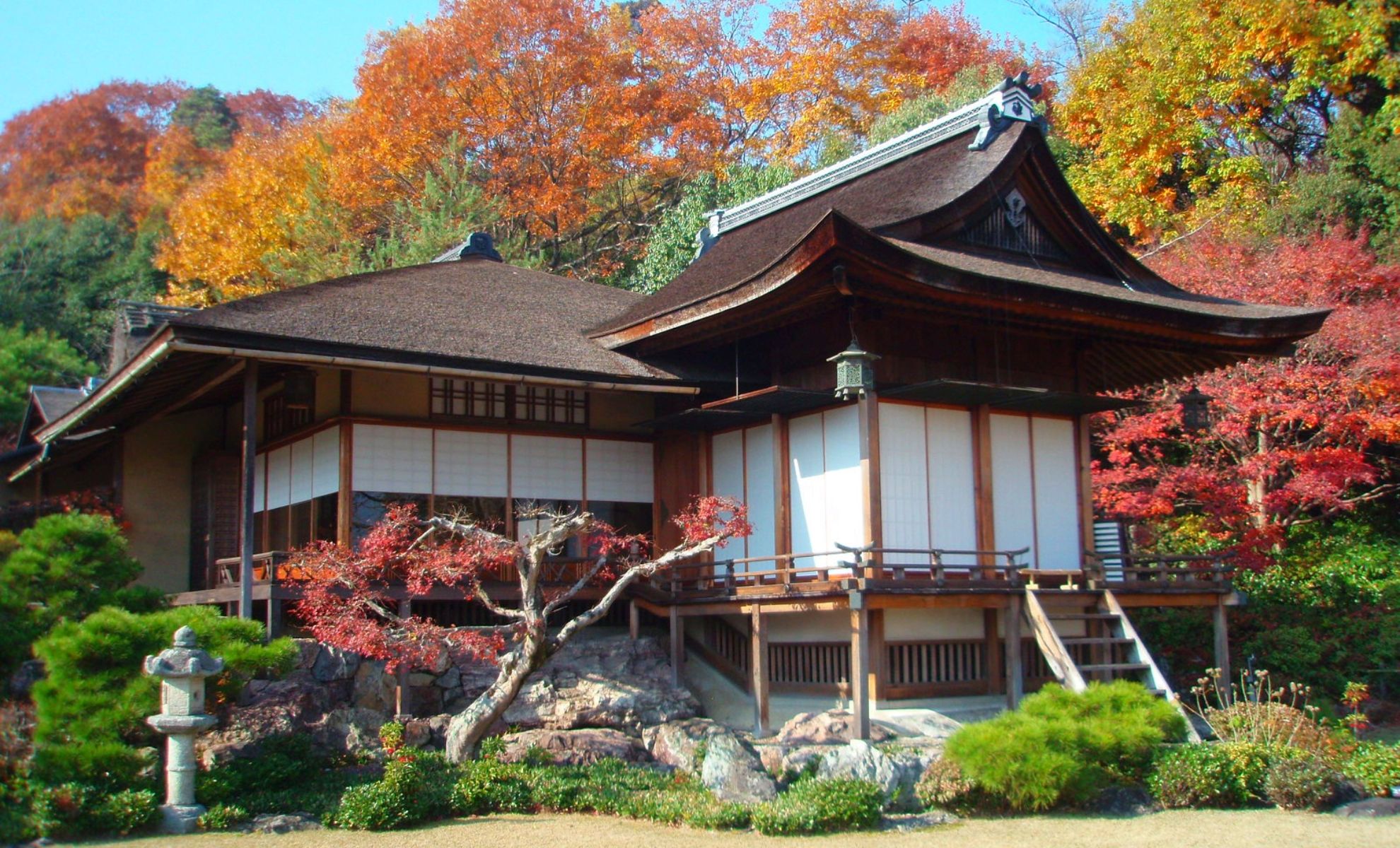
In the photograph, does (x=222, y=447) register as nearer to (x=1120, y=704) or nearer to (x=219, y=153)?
(x=1120, y=704)

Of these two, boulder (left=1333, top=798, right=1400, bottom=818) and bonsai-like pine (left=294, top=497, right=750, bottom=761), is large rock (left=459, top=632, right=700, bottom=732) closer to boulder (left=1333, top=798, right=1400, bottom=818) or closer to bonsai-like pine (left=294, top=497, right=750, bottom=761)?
bonsai-like pine (left=294, top=497, right=750, bottom=761)

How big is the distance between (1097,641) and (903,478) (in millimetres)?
2841

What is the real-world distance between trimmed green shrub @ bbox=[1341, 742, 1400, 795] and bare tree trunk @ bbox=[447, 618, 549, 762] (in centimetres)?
740

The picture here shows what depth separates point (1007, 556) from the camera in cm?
1462

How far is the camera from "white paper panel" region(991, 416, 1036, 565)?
1570 centimetres

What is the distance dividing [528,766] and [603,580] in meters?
4.30

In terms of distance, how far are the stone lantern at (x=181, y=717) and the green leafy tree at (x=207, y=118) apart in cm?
4171

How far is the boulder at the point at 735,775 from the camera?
10445 millimetres

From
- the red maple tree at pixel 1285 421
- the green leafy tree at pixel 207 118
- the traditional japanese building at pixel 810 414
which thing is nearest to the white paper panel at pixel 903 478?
the traditional japanese building at pixel 810 414

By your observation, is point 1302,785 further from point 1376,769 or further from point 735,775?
point 735,775

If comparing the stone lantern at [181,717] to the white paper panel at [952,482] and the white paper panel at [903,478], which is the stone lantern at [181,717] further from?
the white paper panel at [952,482]

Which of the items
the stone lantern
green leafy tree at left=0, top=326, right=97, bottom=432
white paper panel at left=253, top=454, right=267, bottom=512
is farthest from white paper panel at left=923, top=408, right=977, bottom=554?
green leafy tree at left=0, top=326, right=97, bottom=432

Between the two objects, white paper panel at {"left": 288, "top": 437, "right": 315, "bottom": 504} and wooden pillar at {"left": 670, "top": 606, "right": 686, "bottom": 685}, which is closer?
wooden pillar at {"left": 670, "top": 606, "right": 686, "bottom": 685}

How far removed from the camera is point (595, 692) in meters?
14.0
